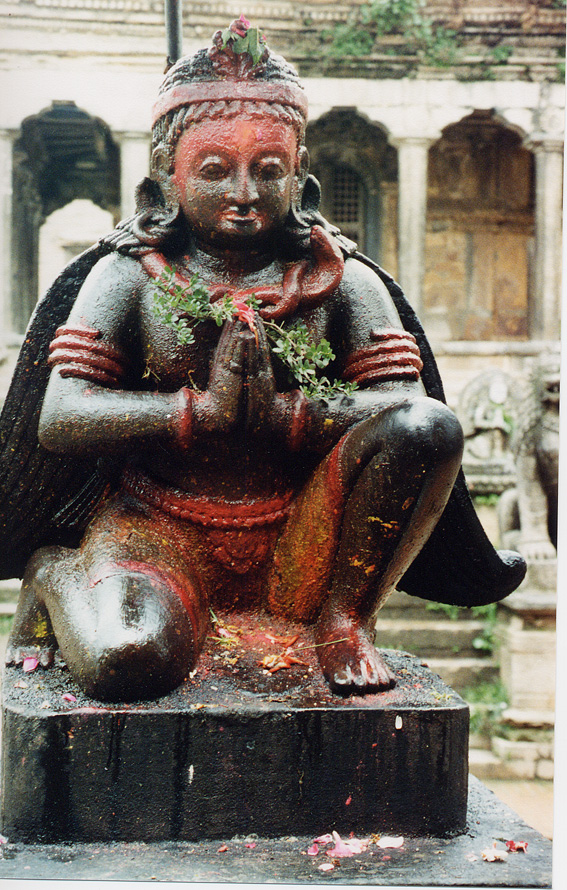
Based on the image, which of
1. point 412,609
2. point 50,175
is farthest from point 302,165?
point 50,175

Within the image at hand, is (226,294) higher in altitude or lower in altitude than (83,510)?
higher

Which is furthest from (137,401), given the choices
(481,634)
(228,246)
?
(481,634)

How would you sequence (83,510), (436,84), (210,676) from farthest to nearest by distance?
1. (436,84)
2. (83,510)
3. (210,676)

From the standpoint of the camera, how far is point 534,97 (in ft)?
38.3

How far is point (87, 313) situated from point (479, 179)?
1230 cm

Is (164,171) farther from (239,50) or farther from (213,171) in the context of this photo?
(239,50)

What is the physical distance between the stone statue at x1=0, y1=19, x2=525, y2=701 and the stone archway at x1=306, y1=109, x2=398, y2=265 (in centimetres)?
1086

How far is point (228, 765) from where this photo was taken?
2.02m

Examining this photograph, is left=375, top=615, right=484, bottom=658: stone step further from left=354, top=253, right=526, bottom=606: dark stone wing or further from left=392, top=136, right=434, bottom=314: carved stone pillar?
left=354, top=253, right=526, bottom=606: dark stone wing

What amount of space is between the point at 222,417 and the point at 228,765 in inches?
29.2

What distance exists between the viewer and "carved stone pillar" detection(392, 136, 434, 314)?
39.2 ft

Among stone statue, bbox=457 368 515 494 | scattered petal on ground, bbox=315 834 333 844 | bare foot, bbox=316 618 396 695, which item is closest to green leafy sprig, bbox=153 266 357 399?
bare foot, bbox=316 618 396 695

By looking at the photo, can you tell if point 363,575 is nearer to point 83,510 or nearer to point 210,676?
point 210,676

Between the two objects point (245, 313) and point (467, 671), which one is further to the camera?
point (467, 671)
